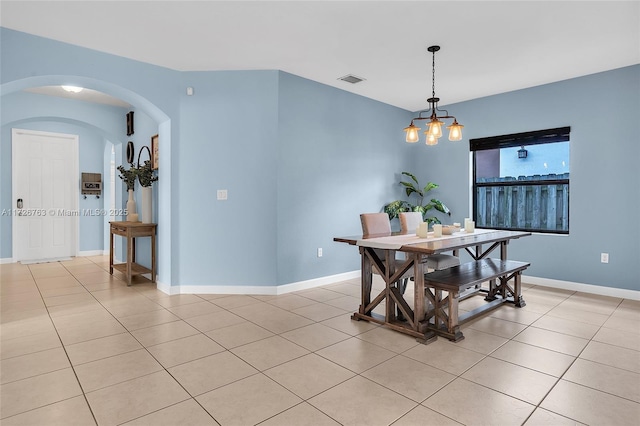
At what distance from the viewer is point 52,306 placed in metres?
3.70

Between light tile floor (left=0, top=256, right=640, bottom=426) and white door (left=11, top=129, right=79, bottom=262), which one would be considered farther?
white door (left=11, top=129, right=79, bottom=262)

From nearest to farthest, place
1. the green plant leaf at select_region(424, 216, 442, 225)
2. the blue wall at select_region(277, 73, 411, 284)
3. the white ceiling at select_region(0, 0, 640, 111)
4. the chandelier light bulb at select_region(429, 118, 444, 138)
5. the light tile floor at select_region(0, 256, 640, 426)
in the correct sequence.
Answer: the light tile floor at select_region(0, 256, 640, 426) < the white ceiling at select_region(0, 0, 640, 111) < the chandelier light bulb at select_region(429, 118, 444, 138) < the blue wall at select_region(277, 73, 411, 284) < the green plant leaf at select_region(424, 216, 442, 225)

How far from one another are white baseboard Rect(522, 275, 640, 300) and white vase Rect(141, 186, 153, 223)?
17.0 ft

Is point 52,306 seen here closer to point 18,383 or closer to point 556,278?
point 18,383

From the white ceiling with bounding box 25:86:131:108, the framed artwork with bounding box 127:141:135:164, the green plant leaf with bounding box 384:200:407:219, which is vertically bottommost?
the green plant leaf with bounding box 384:200:407:219

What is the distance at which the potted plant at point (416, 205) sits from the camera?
555 centimetres

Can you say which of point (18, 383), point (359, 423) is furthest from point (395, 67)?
point (18, 383)

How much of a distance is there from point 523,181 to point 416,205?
1.62 metres

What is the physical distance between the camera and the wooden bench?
2.87 m

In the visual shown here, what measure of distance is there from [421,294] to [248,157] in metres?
2.46

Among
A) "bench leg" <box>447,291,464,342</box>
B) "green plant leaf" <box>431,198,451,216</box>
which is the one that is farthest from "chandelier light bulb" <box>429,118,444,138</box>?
"green plant leaf" <box>431,198,451,216</box>

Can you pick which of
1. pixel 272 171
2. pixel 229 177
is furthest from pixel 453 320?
pixel 229 177

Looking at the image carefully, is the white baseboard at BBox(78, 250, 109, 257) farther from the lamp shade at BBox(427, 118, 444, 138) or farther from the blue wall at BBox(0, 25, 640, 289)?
the lamp shade at BBox(427, 118, 444, 138)

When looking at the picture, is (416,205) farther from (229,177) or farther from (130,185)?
(130,185)
